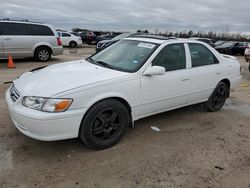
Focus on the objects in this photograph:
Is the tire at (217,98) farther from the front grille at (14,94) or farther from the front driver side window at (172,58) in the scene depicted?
the front grille at (14,94)

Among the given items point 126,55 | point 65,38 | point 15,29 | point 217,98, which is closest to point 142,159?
point 126,55

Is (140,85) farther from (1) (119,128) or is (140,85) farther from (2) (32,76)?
(2) (32,76)

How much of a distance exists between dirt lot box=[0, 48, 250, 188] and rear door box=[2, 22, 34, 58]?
7.05m

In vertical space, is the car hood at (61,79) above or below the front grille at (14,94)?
above

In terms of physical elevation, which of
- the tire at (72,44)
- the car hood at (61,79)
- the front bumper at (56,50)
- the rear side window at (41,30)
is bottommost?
the tire at (72,44)

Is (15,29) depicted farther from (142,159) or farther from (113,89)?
(142,159)

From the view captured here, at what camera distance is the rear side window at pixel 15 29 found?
10.7 meters

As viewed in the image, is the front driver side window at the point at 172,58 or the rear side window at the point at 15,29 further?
the rear side window at the point at 15,29

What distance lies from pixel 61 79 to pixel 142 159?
1558mm

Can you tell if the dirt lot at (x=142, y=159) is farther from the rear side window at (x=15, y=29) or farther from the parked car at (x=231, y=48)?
the parked car at (x=231, y=48)

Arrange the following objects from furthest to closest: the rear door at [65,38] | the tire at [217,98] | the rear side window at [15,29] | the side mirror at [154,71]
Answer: the rear door at [65,38]
the rear side window at [15,29]
the tire at [217,98]
the side mirror at [154,71]

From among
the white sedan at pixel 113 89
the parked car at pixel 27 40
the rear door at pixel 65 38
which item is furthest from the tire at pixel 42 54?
the rear door at pixel 65 38

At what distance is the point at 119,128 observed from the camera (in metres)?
3.73

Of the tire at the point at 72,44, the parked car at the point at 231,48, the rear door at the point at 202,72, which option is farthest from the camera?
the tire at the point at 72,44
